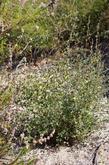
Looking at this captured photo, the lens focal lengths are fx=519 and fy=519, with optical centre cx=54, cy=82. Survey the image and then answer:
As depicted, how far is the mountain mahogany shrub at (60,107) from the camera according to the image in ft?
13.6

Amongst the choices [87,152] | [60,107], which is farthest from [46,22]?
[87,152]

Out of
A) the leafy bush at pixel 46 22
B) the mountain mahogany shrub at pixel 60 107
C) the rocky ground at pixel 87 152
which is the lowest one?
the rocky ground at pixel 87 152

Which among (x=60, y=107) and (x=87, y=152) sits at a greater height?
(x=60, y=107)

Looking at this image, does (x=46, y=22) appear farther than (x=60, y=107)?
Yes

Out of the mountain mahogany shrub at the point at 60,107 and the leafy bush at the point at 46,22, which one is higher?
the leafy bush at the point at 46,22

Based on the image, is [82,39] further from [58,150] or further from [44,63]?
[58,150]

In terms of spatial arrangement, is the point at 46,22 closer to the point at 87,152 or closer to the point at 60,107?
the point at 60,107

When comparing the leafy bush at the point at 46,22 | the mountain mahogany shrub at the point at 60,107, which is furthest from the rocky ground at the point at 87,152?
the leafy bush at the point at 46,22

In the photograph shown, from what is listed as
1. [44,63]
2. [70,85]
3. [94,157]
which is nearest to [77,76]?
[70,85]

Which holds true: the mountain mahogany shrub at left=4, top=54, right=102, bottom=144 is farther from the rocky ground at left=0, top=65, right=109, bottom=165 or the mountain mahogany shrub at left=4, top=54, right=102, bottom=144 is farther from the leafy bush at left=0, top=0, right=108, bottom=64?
the leafy bush at left=0, top=0, right=108, bottom=64

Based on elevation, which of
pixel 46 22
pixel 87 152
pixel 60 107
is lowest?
pixel 87 152

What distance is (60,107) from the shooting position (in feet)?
13.7

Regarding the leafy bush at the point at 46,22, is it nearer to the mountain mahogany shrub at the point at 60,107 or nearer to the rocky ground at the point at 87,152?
the mountain mahogany shrub at the point at 60,107

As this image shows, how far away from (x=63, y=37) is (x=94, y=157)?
2832 mm
